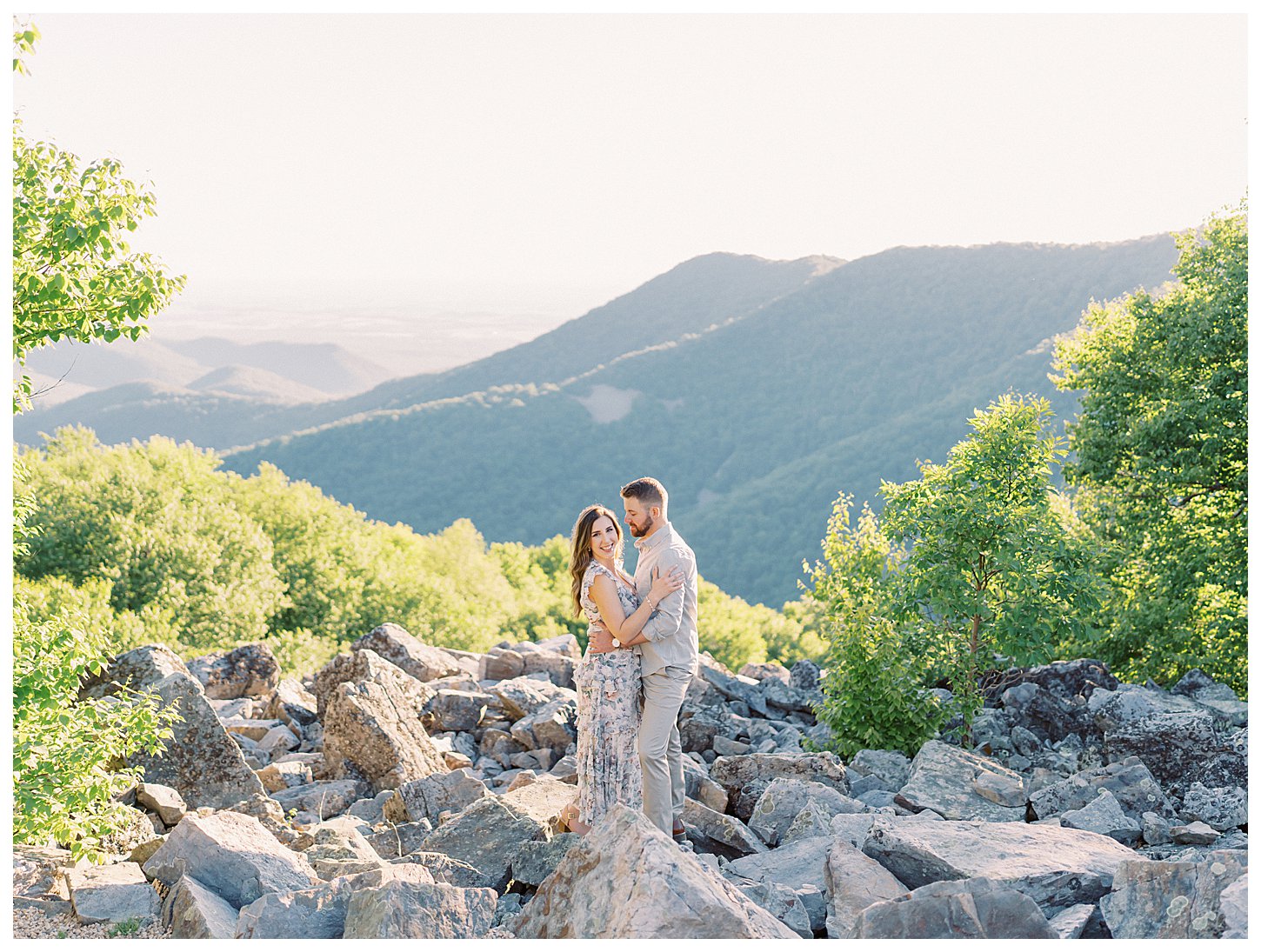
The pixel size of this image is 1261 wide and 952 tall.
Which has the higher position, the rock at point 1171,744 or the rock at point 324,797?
the rock at point 1171,744

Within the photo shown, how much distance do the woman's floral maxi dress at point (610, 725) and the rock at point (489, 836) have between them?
65cm

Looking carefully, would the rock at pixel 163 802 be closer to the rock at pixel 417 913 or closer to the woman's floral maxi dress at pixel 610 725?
the rock at pixel 417 913

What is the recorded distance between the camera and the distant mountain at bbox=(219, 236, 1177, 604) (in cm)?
11788

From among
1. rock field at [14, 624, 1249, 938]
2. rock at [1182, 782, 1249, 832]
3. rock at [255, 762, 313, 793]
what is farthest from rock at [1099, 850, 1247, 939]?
rock at [255, 762, 313, 793]

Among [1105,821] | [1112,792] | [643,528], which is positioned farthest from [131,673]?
[1112,792]

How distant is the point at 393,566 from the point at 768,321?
144488 mm

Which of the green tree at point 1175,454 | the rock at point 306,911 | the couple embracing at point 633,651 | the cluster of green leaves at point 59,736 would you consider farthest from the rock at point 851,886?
the green tree at point 1175,454

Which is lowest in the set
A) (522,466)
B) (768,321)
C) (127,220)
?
(522,466)

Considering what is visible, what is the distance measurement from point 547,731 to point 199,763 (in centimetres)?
397

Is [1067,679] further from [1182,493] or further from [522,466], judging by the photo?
[522,466]

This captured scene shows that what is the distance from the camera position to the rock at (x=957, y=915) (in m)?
6.00

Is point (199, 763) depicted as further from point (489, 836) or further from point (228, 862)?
point (489, 836)

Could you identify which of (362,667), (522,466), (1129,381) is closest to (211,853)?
(362,667)

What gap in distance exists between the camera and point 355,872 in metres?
7.86
